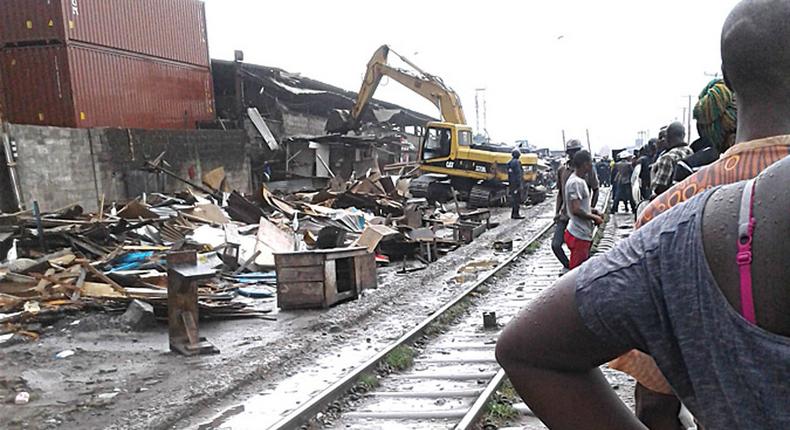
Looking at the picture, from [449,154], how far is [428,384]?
58.7 feet

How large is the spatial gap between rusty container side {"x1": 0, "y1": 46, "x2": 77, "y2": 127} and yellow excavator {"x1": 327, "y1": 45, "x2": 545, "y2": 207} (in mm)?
11183

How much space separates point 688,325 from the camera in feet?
3.19

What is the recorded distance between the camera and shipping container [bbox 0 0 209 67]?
17.1 meters

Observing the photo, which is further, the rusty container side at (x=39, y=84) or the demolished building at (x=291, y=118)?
the demolished building at (x=291, y=118)

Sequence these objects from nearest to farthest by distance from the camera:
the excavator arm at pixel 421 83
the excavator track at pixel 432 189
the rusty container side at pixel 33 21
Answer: the rusty container side at pixel 33 21 → the excavator track at pixel 432 189 → the excavator arm at pixel 421 83

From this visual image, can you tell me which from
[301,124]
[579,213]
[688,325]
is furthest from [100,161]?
[688,325]

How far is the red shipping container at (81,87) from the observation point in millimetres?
17234

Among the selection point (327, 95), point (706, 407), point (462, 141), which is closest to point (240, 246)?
point (706, 407)

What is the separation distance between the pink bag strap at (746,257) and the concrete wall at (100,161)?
15.5 meters

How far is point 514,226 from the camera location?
18469 millimetres

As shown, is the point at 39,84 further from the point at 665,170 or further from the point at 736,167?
the point at 736,167

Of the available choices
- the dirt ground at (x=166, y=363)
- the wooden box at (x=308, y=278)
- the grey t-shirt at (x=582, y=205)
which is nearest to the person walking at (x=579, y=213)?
the grey t-shirt at (x=582, y=205)

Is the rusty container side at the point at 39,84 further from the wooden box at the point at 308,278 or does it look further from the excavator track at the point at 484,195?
the excavator track at the point at 484,195

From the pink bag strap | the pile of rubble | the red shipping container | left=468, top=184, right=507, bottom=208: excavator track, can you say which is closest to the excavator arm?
left=468, top=184, right=507, bottom=208: excavator track
